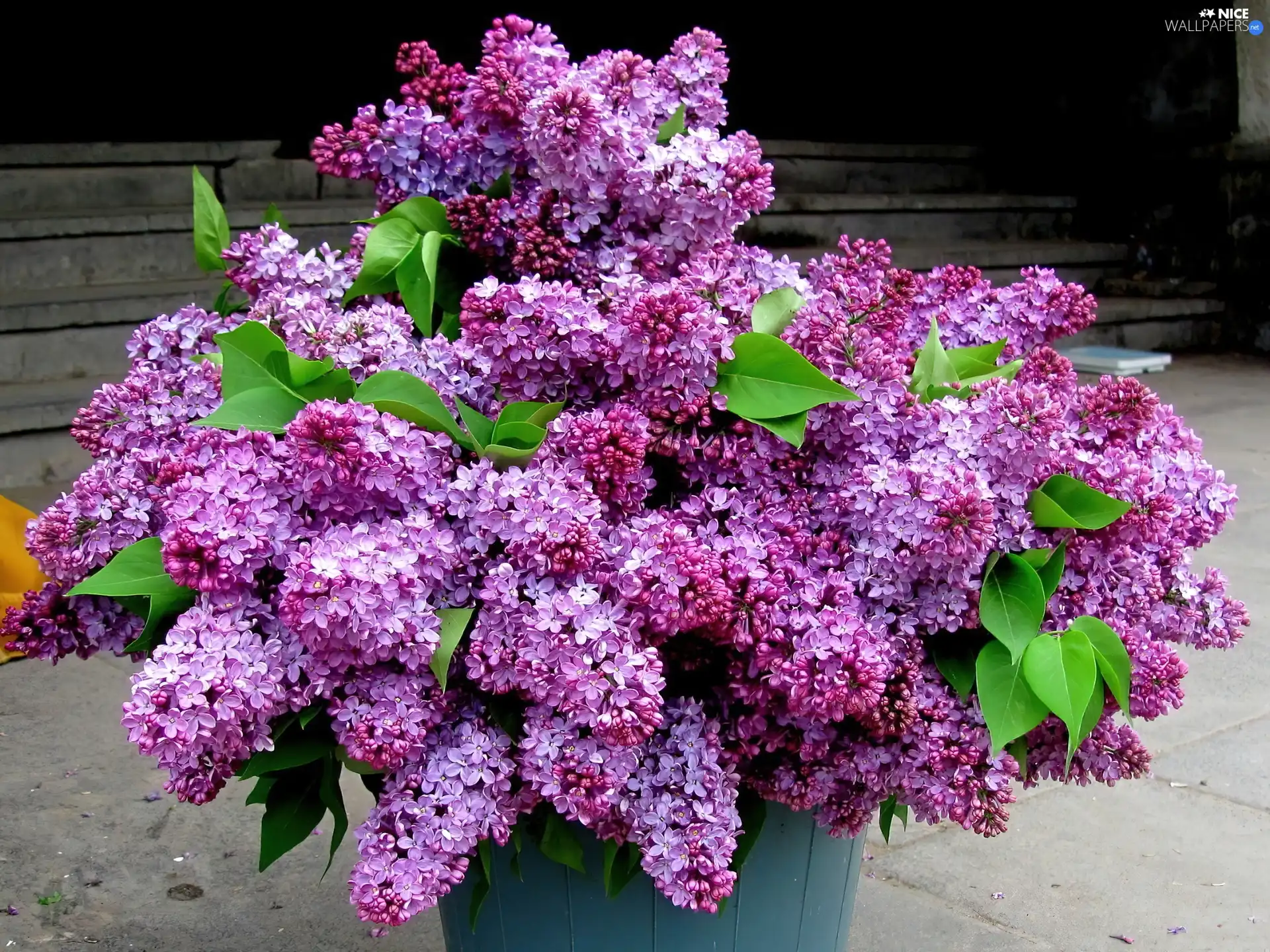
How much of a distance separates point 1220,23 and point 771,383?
7762 mm

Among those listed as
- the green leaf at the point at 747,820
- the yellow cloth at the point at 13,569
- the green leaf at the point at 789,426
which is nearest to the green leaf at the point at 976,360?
the green leaf at the point at 789,426

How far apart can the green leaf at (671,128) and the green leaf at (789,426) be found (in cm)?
43

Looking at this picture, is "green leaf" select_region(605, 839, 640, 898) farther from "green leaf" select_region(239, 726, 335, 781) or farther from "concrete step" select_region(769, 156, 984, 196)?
"concrete step" select_region(769, 156, 984, 196)

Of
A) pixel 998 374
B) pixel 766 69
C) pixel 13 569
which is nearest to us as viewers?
pixel 998 374

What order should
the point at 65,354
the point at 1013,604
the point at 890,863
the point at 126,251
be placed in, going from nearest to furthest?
the point at 1013,604, the point at 890,863, the point at 65,354, the point at 126,251

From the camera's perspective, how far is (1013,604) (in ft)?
4.43

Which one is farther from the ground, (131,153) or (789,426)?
(131,153)

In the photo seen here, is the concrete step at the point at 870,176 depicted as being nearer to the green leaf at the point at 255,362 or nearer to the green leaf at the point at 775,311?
the green leaf at the point at 775,311

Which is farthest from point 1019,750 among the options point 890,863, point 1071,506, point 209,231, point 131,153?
point 131,153

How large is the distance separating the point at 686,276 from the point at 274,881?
1626 millimetres

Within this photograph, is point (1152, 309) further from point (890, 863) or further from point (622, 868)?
point (622, 868)

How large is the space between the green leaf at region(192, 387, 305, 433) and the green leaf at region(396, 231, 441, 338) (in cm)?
25

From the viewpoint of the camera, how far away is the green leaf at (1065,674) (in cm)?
125

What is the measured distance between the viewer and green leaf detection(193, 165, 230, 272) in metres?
1.75
